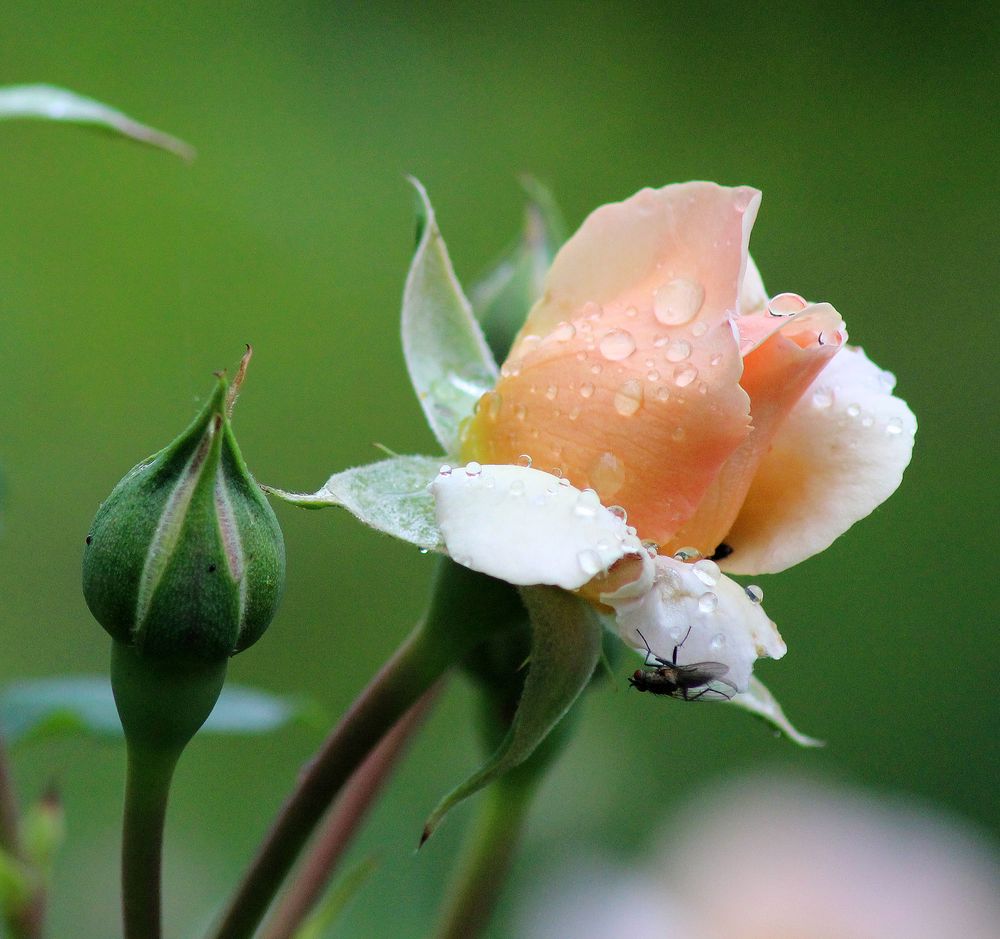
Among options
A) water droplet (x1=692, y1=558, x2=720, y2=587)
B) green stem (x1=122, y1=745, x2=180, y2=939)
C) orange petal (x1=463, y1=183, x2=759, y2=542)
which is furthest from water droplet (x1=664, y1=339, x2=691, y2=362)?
green stem (x1=122, y1=745, x2=180, y2=939)

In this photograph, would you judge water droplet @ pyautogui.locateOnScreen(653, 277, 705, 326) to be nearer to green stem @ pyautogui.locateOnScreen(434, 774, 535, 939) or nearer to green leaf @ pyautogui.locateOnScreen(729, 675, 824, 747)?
green leaf @ pyautogui.locateOnScreen(729, 675, 824, 747)

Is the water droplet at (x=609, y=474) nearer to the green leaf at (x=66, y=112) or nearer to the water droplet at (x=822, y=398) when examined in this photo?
the water droplet at (x=822, y=398)

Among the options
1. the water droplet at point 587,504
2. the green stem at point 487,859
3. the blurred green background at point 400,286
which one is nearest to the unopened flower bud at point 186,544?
the water droplet at point 587,504

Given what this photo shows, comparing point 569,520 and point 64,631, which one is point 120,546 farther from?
point 64,631

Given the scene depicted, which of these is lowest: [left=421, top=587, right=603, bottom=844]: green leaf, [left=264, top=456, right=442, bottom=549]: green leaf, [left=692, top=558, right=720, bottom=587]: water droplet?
[left=421, top=587, right=603, bottom=844]: green leaf

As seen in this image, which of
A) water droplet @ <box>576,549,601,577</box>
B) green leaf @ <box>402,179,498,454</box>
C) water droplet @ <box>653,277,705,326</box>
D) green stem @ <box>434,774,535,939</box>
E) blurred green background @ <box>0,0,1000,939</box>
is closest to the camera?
water droplet @ <box>576,549,601,577</box>

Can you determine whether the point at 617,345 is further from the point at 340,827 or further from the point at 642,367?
the point at 340,827
